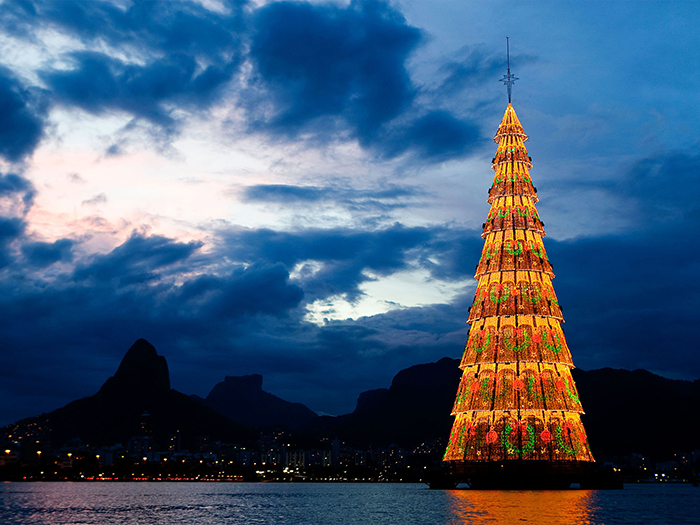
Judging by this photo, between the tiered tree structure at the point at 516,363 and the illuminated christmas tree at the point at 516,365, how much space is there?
0.09m

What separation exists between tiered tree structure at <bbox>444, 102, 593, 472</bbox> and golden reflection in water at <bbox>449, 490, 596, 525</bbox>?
3.14m

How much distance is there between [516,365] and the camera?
225ft

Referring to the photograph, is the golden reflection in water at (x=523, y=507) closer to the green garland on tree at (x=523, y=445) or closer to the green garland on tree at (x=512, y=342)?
the green garland on tree at (x=523, y=445)

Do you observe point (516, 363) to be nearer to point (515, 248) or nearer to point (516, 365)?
point (516, 365)

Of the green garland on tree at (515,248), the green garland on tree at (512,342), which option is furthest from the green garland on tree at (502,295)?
the green garland on tree at (515,248)

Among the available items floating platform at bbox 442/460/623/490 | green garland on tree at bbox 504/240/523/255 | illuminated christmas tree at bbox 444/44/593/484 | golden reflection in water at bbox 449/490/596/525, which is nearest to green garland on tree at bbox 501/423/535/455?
illuminated christmas tree at bbox 444/44/593/484

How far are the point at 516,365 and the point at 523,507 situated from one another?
59.9ft

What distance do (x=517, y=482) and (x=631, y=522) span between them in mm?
18254

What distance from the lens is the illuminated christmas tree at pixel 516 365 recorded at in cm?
6669

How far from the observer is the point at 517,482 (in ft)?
217

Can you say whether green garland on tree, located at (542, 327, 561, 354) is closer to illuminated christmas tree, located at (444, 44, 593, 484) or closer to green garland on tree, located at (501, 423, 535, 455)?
illuminated christmas tree, located at (444, 44, 593, 484)

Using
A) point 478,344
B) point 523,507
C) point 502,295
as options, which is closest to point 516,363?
Result: point 478,344

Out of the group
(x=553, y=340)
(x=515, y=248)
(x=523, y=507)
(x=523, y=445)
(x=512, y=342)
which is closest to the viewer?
(x=523, y=507)

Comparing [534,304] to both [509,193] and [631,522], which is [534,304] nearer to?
[509,193]
